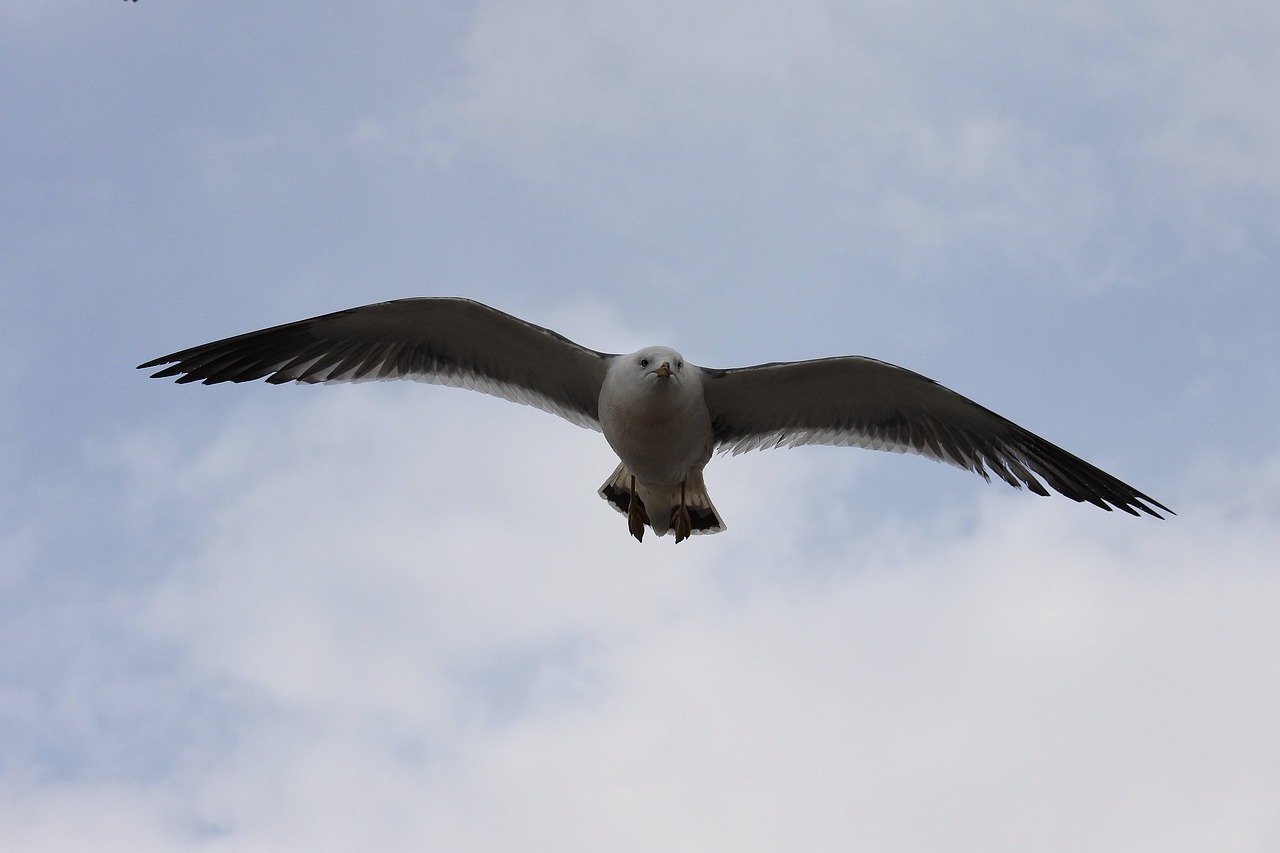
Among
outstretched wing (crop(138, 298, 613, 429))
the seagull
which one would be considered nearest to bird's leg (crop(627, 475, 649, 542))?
the seagull

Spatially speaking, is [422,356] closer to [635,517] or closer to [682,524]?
[635,517]

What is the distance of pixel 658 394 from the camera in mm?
11227

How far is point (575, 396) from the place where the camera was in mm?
12727

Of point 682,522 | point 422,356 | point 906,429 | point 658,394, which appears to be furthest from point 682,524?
point 422,356

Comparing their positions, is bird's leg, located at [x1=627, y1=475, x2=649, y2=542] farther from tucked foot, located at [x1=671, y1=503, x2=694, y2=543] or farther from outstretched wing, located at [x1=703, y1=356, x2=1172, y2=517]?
outstretched wing, located at [x1=703, y1=356, x2=1172, y2=517]

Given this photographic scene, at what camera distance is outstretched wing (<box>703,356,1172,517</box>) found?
490 inches

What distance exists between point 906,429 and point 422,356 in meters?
4.61

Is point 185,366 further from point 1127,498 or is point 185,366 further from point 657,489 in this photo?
point 1127,498

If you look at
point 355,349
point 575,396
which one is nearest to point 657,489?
point 575,396

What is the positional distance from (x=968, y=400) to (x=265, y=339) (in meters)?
6.38

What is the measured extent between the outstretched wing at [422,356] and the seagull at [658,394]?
13 millimetres

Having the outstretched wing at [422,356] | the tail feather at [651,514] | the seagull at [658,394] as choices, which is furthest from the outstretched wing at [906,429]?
the outstretched wing at [422,356]

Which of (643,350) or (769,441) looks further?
(769,441)

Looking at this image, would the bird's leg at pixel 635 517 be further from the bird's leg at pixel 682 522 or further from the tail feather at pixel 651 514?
the bird's leg at pixel 682 522
